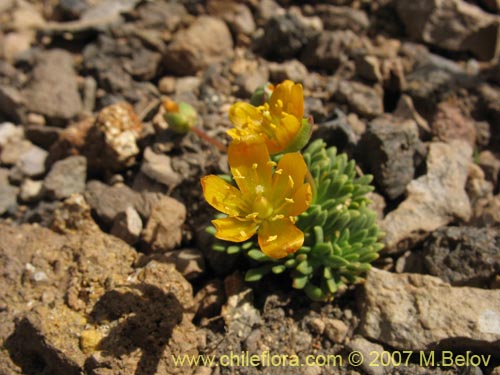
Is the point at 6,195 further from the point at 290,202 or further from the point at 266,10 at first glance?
the point at 266,10

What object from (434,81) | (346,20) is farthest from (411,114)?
(346,20)

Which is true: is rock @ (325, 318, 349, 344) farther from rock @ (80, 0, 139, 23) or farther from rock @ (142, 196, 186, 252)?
rock @ (80, 0, 139, 23)

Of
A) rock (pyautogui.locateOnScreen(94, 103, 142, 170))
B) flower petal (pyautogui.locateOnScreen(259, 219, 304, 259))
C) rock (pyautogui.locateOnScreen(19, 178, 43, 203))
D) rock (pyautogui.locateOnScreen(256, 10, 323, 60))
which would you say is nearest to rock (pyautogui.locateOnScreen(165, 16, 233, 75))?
rock (pyautogui.locateOnScreen(256, 10, 323, 60))

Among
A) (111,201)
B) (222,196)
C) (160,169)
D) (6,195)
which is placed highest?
(222,196)

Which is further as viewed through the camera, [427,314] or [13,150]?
[13,150]

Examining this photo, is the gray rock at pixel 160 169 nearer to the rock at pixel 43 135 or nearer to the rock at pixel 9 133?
the rock at pixel 43 135
